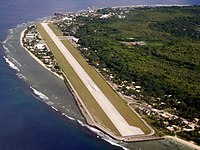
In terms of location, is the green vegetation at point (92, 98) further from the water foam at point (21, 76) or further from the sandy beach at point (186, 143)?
the water foam at point (21, 76)

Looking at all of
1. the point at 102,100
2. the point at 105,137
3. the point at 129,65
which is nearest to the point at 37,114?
the point at 102,100

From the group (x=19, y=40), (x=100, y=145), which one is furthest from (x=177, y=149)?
(x=19, y=40)

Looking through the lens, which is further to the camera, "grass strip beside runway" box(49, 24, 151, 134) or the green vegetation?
the green vegetation

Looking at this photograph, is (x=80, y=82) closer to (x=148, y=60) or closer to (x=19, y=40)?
(x=148, y=60)

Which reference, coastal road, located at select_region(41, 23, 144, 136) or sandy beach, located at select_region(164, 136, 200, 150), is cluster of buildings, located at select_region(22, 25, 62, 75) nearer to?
coastal road, located at select_region(41, 23, 144, 136)

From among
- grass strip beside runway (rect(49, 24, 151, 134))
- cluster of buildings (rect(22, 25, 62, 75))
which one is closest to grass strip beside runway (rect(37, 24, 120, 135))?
cluster of buildings (rect(22, 25, 62, 75))

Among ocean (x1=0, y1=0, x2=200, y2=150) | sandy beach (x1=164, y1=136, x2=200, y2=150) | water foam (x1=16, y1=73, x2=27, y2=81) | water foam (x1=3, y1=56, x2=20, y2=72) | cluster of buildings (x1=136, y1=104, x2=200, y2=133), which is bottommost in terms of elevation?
sandy beach (x1=164, y1=136, x2=200, y2=150)

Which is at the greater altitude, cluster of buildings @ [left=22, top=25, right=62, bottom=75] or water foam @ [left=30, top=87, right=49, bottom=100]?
cluster of buildings @ [left=22, top=25, right=62, bottom=75]

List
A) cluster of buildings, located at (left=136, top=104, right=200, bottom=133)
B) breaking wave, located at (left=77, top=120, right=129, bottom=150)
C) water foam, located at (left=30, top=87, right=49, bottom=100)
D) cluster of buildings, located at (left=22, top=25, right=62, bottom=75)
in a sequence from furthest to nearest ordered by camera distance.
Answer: cluster of buildings, located at (left=22, top=25, right=62, bottom=75) < water foam, located at (left=30, top=87, right=49, bottom=100) < cluster of buildings, located at (left=136, top=104, right=200, bottom=133) < breaking wave, located at (left=77, top=120, right=129, bottom=150)

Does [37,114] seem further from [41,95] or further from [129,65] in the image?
[129,65]
